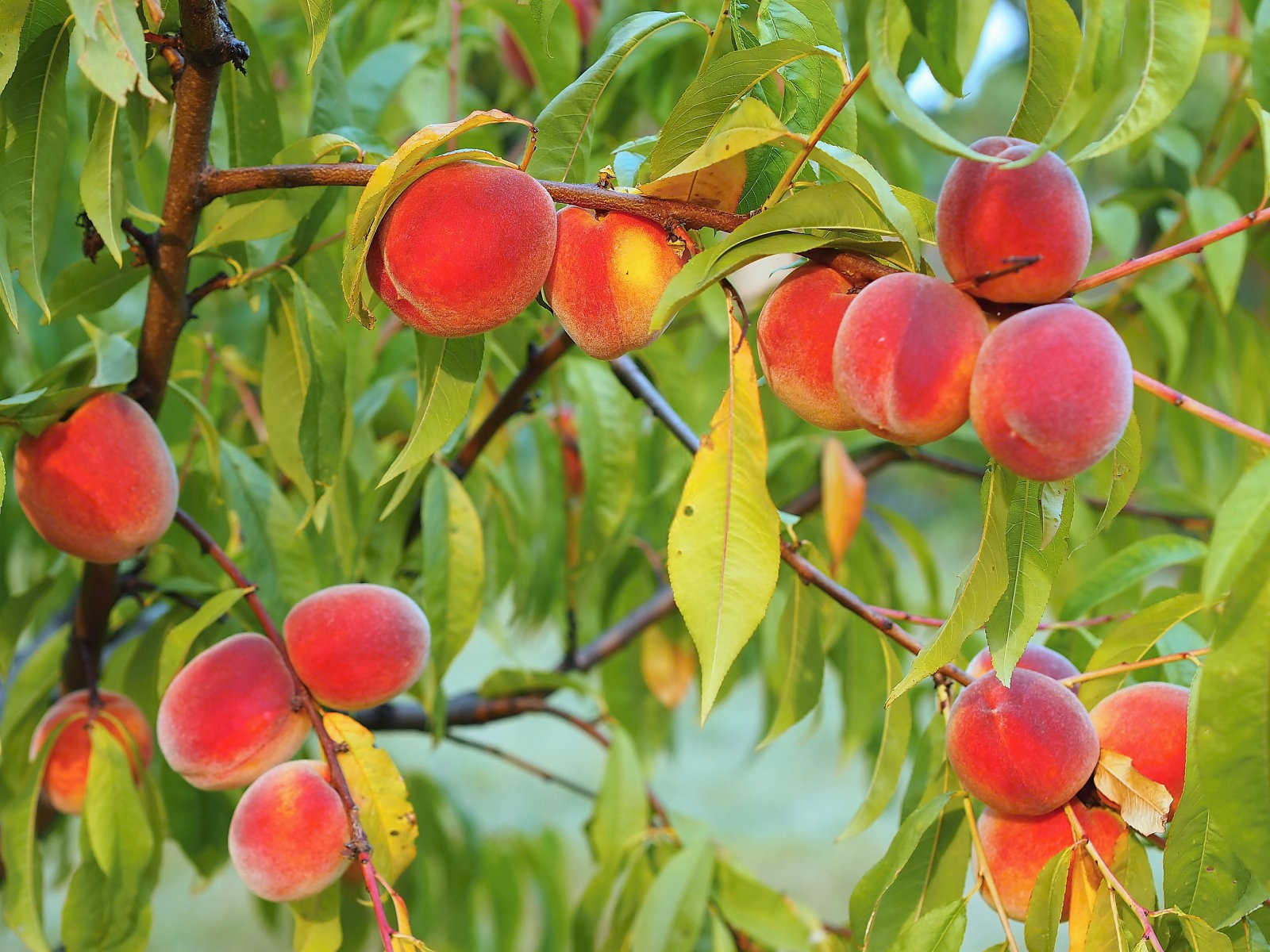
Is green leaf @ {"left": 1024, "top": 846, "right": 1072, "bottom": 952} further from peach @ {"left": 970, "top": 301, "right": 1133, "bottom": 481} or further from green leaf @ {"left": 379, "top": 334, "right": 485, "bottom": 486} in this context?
green leaf @ {"left": 379, "top": 334, "right": 485, "bottom": 486}

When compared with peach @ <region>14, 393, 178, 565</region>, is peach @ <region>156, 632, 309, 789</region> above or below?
below

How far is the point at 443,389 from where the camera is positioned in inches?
24.8

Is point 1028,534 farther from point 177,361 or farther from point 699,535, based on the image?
point 177,361

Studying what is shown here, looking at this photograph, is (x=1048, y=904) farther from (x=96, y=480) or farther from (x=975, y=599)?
(x=96, y=480)

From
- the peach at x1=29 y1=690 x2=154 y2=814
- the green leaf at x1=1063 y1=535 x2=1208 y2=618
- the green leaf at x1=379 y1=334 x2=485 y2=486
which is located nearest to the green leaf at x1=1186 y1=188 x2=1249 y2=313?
the green leaf at x1=1063 y1=535 x2=1208 y2=618

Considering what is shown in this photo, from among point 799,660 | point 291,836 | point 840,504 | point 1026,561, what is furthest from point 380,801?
point 840,504

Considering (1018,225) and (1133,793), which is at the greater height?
(1018,225)

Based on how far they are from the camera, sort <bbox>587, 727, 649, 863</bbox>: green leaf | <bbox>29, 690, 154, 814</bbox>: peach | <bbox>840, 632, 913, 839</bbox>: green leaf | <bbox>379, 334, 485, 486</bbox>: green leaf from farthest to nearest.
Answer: <bbox>587, 727, 649, 863</bbox>: green leaf → <bbox>29, 690, 154, 814</bbox>: peach → <bbox>840, 632, 913, 839</bbox>: green leaf → <bbox>379, 334, 485, 486</bbox>: green leaf

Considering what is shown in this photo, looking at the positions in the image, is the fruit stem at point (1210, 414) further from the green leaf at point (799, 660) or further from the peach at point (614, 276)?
the green leaf at point (799, 660)

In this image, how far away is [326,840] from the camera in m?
0.66

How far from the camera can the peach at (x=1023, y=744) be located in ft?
1.86

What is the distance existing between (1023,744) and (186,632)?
51cm

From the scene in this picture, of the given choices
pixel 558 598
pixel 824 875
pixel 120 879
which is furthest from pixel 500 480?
pixel 824 875

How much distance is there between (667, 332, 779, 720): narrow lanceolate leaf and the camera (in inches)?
19.6
